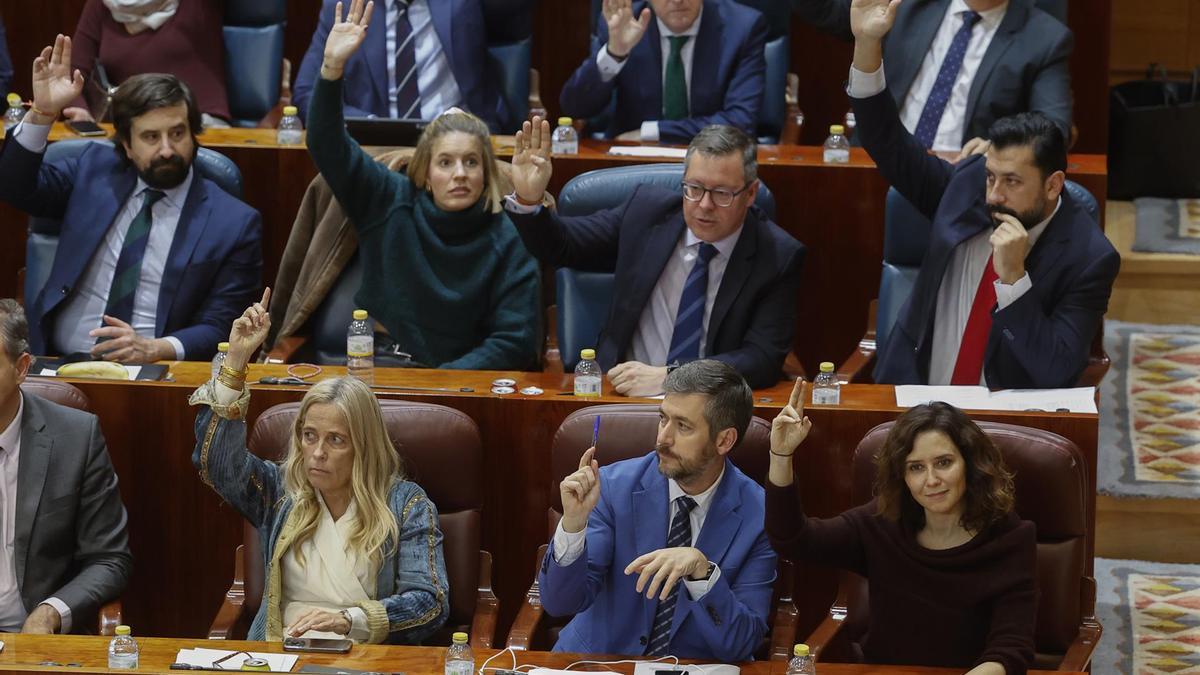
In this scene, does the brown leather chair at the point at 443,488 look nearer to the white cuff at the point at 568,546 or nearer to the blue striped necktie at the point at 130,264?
the white cuff at the point at 568,546

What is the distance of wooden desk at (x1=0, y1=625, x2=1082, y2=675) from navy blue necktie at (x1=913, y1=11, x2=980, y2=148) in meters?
1.79

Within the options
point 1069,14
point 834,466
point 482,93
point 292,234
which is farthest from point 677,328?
point 1069,14

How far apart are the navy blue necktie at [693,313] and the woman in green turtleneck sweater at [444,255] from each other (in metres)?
0.35

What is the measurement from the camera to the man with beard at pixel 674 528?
116 inches

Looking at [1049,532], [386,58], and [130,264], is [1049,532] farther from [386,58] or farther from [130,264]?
[386,58]

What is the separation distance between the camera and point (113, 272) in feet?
13.2

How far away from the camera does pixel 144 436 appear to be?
3420 millimetres

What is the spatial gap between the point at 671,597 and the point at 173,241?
5.05ft

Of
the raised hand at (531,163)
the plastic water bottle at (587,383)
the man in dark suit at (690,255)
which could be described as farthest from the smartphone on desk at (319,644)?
the raised hand at (531,163)

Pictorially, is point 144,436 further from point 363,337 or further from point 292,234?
point 292,234

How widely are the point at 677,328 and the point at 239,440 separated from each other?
3.18 ft

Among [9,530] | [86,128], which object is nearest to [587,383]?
[9,530]

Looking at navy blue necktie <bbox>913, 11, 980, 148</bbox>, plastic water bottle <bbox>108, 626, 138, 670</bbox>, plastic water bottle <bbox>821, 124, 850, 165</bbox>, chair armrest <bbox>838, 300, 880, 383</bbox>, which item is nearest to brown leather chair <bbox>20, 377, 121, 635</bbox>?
plastic water bottle <bbox>108, 626, 138, 670</bbox>

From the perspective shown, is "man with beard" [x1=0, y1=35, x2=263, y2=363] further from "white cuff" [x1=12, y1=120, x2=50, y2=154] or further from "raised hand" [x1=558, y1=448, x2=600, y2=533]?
"raised hand" [x1=558, y1=448, x2=600, y2=533]
